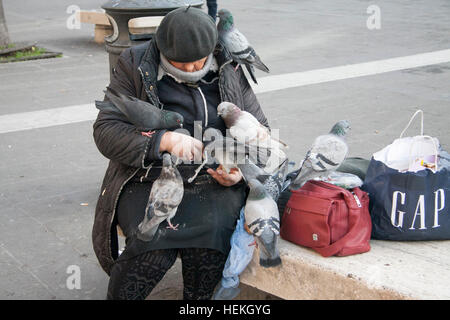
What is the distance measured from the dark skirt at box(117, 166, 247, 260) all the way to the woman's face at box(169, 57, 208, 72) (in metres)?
0.47

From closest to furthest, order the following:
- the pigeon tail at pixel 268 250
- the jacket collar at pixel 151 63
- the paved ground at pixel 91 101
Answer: the pigeon tail at pixel 268 250
the jacket collar at pixel 151 63
the paved ground at pixel 91 101

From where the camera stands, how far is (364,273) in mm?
2475

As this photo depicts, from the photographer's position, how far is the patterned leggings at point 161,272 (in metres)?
2.60

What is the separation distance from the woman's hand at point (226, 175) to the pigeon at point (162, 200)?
9.4 inches

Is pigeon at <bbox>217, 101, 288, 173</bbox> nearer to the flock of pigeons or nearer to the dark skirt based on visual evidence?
the flock of pigeons

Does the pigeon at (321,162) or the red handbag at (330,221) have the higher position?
the pigeon at (321,162)

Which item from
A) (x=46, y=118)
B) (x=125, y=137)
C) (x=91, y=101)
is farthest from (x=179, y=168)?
(x=91, y=101)

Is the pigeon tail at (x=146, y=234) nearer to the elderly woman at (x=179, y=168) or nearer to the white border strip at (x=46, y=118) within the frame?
the elderly woman at (x=179, y=168)

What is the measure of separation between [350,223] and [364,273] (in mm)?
254

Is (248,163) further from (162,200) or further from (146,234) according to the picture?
(146,234)

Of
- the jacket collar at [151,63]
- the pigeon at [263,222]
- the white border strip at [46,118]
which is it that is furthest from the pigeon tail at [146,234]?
the white border strip at [46,118]

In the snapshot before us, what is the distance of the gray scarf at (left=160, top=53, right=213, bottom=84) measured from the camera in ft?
9.36
